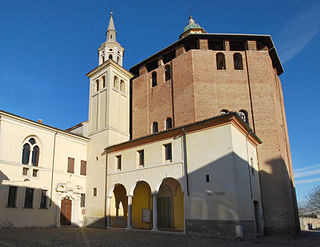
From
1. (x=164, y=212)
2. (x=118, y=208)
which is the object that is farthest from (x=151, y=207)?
(x=118, y=208)

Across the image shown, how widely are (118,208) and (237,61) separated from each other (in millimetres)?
16230

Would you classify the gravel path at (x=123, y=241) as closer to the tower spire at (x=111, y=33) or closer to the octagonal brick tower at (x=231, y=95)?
the octagonal brick tower at (x=231, y=95)

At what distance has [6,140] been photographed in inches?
726

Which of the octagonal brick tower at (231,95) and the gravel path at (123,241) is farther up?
the octagonal brick tower at (231,95)

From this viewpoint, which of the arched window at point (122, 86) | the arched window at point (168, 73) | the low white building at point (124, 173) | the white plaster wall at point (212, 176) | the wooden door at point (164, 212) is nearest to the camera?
the white plaster wall at point (212, 176)

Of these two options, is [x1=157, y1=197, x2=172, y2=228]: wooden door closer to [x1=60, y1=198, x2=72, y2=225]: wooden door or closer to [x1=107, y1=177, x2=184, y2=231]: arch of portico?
[x1=107, y1=177, x2=184, y2=231]: arch of portico

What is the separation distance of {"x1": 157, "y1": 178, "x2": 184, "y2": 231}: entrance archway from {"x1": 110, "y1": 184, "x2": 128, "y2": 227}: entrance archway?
302cm

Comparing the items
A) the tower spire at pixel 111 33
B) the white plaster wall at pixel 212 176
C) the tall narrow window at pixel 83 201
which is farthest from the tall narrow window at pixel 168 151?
the tower spire at pixel 111 33

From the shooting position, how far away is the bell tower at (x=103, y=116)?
21812 millimetres

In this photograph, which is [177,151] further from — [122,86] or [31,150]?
[122,86]

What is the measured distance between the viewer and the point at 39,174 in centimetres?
1994

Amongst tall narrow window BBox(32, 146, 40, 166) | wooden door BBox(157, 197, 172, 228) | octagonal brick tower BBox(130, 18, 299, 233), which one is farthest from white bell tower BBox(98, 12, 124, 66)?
wooden door BBox(157, 197, 172, 228)

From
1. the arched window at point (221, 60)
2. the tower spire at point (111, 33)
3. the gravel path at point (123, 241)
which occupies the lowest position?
the gravel path at point (123, 241)

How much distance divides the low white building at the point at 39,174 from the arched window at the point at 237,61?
14.9 metres
